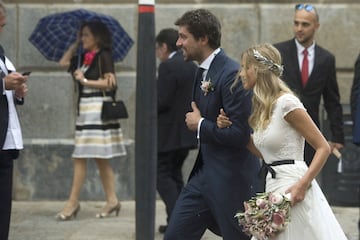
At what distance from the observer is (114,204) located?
30.8ft

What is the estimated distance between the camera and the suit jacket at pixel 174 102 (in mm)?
8516

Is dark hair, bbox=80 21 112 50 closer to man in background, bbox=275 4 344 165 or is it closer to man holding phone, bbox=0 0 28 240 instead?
man in background, bbox=275 4 344 165

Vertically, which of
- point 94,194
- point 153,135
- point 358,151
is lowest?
point 94,194

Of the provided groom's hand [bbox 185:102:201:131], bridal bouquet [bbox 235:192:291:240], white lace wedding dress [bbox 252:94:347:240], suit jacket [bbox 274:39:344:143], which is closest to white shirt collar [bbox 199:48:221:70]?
groom's hand [bbox 185:102:201:131]

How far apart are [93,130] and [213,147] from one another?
345 centimetres

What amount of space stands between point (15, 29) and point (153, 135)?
4.22 meters

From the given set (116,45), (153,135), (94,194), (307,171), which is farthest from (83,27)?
(307,171)

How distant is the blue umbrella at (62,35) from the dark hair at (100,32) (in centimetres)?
11

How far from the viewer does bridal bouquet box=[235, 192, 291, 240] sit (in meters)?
5.26

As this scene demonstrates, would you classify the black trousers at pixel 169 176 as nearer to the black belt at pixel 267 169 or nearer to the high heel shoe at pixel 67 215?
the high heel shoe at pixel 67 215

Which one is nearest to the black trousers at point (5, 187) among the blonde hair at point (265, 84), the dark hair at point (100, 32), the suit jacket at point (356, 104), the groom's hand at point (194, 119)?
the groom's hand at point (194, 119)

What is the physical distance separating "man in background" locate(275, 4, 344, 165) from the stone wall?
2.03 meters

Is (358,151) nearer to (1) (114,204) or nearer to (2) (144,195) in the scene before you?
(1) (114,204)

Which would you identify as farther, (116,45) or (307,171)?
(116,45)
